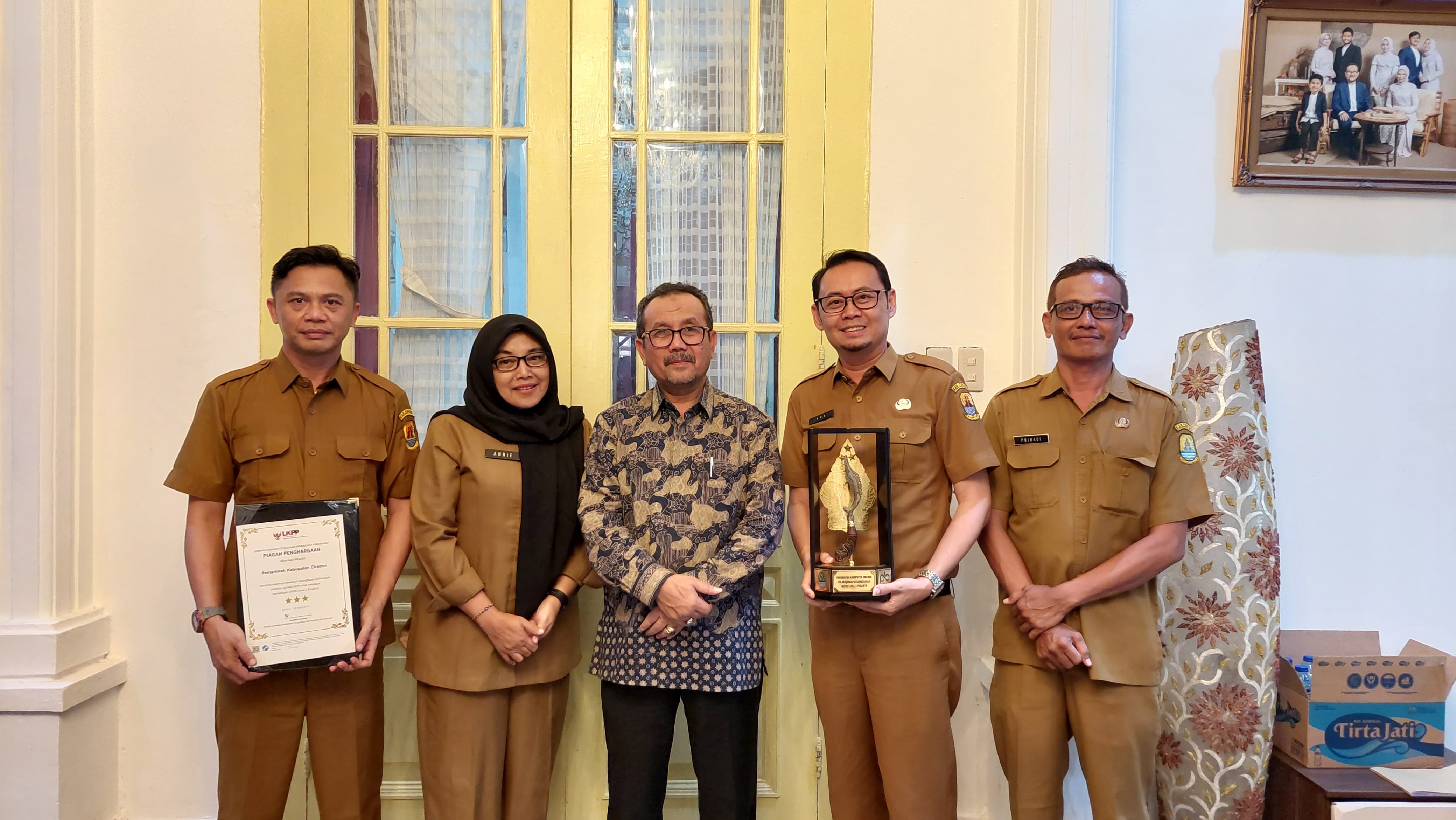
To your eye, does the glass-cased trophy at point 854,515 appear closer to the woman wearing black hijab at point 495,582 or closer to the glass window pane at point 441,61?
the woman wearing black hijab at point 495,582

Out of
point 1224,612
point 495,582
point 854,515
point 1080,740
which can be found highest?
point 854,515

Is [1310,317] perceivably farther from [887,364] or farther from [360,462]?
[360,462]

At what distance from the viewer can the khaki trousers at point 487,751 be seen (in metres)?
2.10

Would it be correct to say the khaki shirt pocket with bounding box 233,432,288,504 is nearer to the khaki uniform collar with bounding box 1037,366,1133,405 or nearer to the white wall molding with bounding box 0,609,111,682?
the white wall molding with bounding box 0,609,111,682

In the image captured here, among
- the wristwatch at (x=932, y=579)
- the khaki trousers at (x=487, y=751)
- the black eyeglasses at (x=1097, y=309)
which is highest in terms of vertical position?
the black eyeglasses at (x=1097, y=309)

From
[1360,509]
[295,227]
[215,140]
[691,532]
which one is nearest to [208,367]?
[295,227]

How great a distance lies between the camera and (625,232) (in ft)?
9.15

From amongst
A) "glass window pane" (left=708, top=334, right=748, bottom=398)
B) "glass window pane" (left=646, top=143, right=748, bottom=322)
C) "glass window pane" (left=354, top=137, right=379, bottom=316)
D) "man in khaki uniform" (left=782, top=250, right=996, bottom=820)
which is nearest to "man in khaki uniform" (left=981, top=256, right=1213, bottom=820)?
"man in khaki uniform" (left=782, top=250, right=996, bottom=820)

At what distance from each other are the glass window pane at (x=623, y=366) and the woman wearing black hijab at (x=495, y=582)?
54 centimetres

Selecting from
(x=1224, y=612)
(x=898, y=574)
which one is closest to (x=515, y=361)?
(x=898, y=574)

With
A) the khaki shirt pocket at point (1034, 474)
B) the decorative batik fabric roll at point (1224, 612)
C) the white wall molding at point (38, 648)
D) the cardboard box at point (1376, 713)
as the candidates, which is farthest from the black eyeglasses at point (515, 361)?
the cardboard box at point (1376, 713)

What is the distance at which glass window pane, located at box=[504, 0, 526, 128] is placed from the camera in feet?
9.08

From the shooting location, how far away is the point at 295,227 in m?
2.70

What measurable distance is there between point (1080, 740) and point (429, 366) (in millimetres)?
2338
